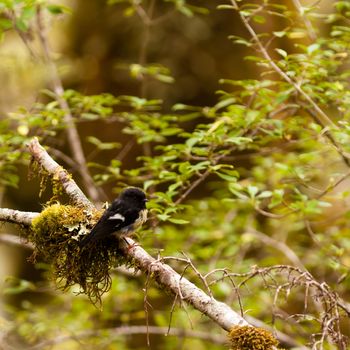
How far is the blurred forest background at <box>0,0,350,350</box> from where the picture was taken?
4.86m

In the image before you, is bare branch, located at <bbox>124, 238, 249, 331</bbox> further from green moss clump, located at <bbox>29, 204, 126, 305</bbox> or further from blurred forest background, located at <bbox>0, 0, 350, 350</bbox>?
blurred forest background, located at <bbox>0, 0, 350, 350</bbox>

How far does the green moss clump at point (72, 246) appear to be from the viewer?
3.24 meters

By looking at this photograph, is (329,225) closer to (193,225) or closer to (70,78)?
(193,225)

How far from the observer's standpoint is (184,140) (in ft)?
25.4

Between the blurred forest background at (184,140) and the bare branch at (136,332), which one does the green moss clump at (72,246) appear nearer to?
the blurred forest background at (184,140)

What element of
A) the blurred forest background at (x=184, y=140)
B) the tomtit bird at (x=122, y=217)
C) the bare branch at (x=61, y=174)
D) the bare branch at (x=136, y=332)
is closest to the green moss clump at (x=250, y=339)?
the tomtit bird at (x=122, y=217)

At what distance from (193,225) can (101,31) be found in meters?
3.13

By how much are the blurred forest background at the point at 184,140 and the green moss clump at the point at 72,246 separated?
1.04 meters

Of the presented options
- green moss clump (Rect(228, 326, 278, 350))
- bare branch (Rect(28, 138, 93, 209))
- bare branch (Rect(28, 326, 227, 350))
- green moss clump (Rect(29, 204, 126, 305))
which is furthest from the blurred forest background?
green moss clump (Rect(228, 326, 278, 350))

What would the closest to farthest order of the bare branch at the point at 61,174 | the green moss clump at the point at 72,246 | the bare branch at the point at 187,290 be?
the bare branch at the point at 187,290, the green moss clump at the point at 72,246, the bare branch at the point at 61,174

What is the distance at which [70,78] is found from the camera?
317 inches

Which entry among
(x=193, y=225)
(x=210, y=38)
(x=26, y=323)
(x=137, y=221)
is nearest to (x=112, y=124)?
(x=210, y=38)

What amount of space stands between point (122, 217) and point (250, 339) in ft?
3.40

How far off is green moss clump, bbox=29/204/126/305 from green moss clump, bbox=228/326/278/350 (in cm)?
88
